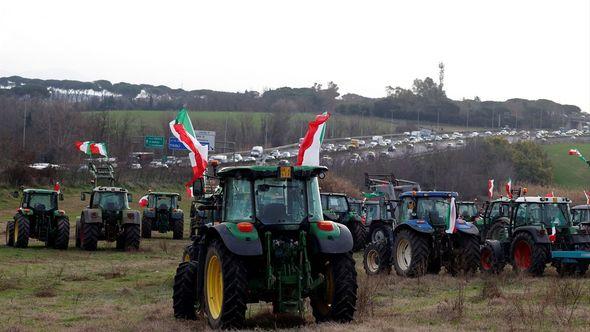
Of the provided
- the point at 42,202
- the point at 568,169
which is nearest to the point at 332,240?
the point at 42,202

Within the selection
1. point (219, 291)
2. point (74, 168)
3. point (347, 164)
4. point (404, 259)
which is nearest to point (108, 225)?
point (404, 259)

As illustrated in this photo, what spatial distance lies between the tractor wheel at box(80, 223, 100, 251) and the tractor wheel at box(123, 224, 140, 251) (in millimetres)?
861

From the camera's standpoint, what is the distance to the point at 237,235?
1079cm

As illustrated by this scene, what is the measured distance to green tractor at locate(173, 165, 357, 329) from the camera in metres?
10.8

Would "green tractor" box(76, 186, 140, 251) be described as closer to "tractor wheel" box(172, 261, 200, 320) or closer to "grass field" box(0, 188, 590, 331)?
"grass field" box(0, 188, 590, 331)

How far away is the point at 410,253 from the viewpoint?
1933 cm

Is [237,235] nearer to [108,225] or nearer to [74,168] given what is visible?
[108,225]

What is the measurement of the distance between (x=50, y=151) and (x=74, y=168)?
941 cm

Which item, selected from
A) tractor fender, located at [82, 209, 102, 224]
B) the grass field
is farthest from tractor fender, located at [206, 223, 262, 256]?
tractor fender, located at [82, 209, 102, 224]

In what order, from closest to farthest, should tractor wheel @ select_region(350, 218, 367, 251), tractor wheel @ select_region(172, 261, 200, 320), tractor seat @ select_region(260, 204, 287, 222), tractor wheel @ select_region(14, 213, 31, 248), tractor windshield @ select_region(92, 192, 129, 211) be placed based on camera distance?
tractor seat @ select_region(260, 204, 287, 222)
tractor wheel @ select_region(172, 261, 200, 320)
tractor wheel @ select_region(14, 213, 31, 248)
tractor windshield @ select_region(92, 192, 129, 211)
tractor wheel @ select_region(350, 218, 367, 251)

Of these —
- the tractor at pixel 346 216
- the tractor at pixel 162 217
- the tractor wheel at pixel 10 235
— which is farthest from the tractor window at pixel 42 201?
the tractor at pixel 346 216

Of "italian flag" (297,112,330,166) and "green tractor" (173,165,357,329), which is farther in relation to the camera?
"italian flag" (297,112,330,166)

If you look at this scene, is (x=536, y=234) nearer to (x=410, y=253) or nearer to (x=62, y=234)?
(x=410, y=253)

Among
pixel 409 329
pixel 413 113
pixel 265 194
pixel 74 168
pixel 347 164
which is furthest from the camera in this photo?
pixel 413 113
